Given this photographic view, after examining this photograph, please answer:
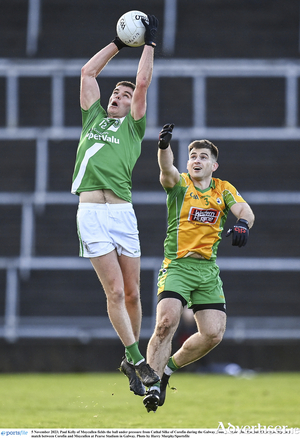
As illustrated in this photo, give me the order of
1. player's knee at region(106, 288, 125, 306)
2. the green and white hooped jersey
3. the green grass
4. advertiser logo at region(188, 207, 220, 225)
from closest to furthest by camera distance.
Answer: player's knee at region(106, 288, 125, 306), the green and white hooped jersey, advertiser logo at region(188, 207, 220, 225), the green grass

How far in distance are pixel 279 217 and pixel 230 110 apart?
2683 millimetres

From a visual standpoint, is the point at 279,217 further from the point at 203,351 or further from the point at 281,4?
the point at 203,351

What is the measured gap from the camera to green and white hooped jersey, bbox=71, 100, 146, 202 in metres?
6.38

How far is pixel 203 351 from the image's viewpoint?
7.19 metres

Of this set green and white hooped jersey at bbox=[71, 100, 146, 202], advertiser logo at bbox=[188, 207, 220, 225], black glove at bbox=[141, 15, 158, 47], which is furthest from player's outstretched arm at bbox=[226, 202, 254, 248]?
black glove at bbox=[141, 15, 158, 47]

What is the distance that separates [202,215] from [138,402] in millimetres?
4952

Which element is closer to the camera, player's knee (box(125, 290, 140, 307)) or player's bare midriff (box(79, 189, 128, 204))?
player's bare midriff (box(79, 189, 128, 204))

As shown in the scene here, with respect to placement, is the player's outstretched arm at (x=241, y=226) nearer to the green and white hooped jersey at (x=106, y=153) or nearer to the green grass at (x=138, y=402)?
the green and white hooped jersey at (x=106, y=153)

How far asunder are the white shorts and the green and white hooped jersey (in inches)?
6.3

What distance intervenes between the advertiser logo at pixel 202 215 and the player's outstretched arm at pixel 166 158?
1.13 feet

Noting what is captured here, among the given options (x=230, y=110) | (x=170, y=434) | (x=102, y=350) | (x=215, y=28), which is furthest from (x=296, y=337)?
(x=170, y=434)

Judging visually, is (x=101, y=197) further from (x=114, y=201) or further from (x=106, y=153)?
(x=106, y=153)

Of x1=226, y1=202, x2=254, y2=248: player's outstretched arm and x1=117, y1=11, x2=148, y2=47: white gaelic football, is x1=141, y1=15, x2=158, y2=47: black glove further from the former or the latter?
x1=226, y1=202, x2=254, y2=248: player's outstretched arm

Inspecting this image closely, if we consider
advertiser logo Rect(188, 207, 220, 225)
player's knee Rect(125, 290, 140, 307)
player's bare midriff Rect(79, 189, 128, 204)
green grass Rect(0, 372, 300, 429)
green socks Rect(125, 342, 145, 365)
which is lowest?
green grass Rect(0, 372, 300, 429)
